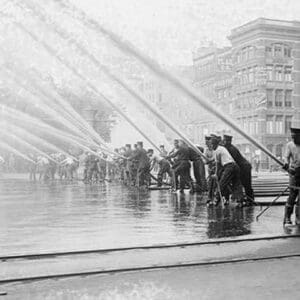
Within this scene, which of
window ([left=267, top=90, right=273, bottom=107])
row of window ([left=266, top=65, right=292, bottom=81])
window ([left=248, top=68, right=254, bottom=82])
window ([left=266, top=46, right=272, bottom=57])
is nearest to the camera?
window ([left=266, top=46, right=272, bottom=57])

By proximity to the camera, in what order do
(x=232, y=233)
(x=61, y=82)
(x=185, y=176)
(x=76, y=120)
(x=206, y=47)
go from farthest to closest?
(x=206, y=47), (x=61, y=82), (x=76, y=120), (x=185, y=176), (x=232, y=233)

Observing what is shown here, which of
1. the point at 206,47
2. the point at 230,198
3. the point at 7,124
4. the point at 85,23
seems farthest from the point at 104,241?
the point at 206,47

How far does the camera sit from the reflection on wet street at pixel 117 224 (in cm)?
841

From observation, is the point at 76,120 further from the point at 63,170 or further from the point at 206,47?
the point at 206,47

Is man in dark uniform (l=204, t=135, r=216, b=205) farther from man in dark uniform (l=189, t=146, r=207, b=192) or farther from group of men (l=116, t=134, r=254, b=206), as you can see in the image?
man in dark uniform (l=189, t=146, r=207, b=192)

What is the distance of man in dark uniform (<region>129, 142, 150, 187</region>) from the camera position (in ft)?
79.1

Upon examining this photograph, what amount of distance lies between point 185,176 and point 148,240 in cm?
1142

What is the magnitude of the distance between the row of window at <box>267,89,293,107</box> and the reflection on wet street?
57745mm

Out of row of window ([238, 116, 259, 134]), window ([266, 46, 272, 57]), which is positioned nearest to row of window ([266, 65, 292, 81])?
window ([266, 46, 272, 57])

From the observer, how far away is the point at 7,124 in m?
43.9

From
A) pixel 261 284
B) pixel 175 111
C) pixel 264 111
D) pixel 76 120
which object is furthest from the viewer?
pixel 264 111

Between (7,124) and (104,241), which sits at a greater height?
(7,124)

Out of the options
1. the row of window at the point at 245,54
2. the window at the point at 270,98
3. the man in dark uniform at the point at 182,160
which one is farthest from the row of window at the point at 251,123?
the man in dark uniform at the point at 182,160

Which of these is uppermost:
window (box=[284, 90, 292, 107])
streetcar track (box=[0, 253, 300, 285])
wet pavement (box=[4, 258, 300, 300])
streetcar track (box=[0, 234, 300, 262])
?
window (box=[284, 90, 292, 107])
